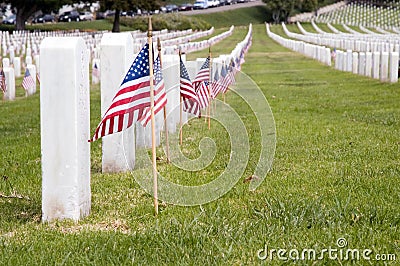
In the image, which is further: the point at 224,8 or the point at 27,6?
the point at 224,8

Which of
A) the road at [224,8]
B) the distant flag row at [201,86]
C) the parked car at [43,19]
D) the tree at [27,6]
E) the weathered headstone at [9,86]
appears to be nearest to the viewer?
the distant flag row at [201,86]

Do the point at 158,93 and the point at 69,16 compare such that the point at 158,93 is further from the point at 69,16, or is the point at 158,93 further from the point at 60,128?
the point at 69,16

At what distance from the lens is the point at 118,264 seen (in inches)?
192

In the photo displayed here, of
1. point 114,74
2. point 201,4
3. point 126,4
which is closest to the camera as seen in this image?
point 114,74

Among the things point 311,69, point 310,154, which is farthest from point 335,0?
point 310,154

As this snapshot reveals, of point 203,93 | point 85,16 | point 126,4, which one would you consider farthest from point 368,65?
point 85,16

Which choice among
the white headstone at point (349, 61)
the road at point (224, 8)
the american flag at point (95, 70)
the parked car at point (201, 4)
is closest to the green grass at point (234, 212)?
the american flag at point (95, 70)

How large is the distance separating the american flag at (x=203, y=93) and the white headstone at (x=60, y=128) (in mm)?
4377

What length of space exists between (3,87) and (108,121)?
13851mm

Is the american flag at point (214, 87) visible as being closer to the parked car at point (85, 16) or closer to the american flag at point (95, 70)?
the american flag at point (95, 70)

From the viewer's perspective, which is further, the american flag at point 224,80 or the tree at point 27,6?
the tree at point 27,6

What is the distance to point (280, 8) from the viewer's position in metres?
106

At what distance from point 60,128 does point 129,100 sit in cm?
56

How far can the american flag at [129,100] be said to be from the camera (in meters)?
6.05
